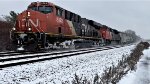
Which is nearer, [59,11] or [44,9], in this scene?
[44,9]

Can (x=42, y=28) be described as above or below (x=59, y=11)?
below

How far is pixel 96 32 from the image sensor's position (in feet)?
149

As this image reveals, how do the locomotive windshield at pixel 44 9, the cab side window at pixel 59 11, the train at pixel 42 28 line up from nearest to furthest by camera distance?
the train at pixel 42 28
the locomotive windshield at pixel 44 9
the cab side window at pixel 59 11

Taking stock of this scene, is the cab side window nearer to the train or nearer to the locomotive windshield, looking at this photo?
the train

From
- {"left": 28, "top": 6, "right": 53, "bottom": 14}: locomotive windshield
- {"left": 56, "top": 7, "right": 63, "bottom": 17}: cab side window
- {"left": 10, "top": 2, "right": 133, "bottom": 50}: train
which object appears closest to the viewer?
{"left": 10, "top": 2, "right": 133, "bottom": 50}: train

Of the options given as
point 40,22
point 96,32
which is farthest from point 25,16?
point 96,32

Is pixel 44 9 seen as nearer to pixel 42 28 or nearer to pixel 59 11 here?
pixel 59 11

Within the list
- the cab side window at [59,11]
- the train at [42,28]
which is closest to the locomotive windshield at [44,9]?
the train at [42,28]

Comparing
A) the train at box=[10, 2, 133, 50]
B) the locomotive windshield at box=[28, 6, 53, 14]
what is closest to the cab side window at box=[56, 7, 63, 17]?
the train at box=[10, 2, 133, 50]

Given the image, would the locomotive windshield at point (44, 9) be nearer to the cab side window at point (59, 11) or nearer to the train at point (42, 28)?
the train at point (42, 28)

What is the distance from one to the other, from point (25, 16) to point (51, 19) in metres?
2.08

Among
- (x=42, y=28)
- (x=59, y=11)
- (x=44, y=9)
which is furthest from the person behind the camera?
(x=59, y=11)

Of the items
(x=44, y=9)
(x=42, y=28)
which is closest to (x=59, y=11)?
(x=44, y=9)

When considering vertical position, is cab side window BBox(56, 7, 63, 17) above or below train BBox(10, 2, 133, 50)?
above
